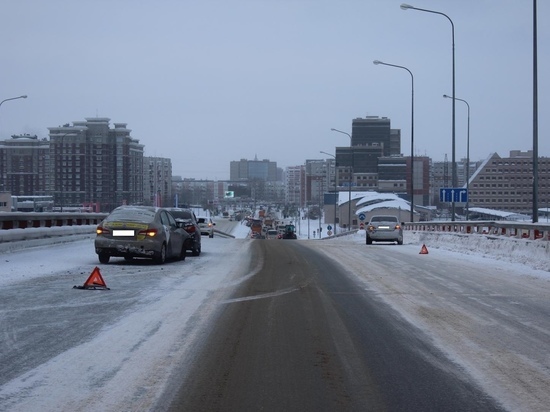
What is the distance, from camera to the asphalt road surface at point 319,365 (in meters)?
6.27

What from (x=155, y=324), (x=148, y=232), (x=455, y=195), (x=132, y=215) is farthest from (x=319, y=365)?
(x=455, y=195)

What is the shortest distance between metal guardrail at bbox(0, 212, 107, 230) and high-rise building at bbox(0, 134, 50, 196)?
22.0m

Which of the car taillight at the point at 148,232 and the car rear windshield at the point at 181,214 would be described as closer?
the car taillight at the point at 148,232

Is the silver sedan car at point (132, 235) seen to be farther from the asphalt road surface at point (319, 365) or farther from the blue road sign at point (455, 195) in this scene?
the blue road sign at point (455, 195)

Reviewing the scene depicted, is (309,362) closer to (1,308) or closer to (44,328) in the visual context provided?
(44,328)

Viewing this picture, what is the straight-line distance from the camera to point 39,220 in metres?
25.3

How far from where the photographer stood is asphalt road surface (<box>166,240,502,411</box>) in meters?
6.27

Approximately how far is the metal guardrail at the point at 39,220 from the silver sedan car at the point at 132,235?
15.0 feet

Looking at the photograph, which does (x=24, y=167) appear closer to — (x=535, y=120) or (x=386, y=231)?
(x=386, y=231)

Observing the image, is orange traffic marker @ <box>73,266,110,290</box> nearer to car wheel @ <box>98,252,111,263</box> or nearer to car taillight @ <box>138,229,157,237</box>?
car taillight @ <box>138,229,157,237</box>

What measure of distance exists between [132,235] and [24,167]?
38.7 m

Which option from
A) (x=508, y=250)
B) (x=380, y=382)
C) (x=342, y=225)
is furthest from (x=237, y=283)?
(x=342, y=225)

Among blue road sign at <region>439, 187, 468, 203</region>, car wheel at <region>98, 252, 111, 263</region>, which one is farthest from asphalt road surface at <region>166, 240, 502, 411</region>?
blue road sign at <region>439, 187, 468, 203</region>

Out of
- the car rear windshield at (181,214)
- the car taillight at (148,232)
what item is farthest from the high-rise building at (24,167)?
the car taillight at (148,232)
